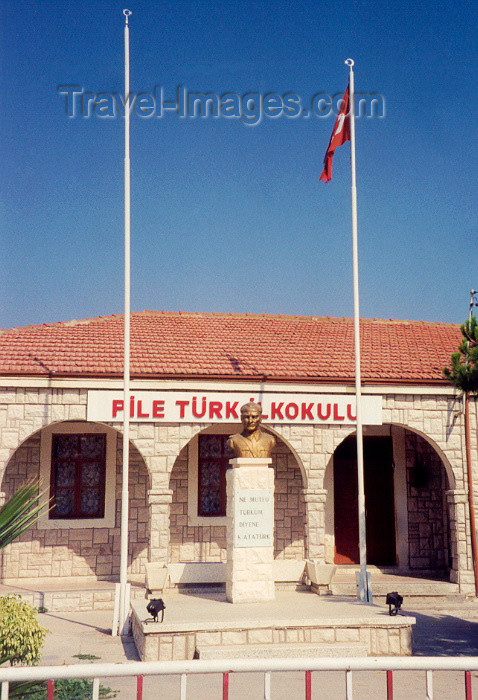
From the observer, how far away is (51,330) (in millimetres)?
14414

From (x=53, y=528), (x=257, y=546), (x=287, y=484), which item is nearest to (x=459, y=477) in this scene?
(x=287, y=484)

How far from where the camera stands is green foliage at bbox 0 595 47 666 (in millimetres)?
6469

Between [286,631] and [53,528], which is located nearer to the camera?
[286,631]

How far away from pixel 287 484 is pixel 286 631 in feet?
17.7

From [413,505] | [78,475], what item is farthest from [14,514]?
[413,505]

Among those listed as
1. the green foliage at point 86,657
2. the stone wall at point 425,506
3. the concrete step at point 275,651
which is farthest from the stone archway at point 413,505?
the green foliage at point 86,657

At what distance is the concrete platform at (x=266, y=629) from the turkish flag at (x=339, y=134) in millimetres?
7072

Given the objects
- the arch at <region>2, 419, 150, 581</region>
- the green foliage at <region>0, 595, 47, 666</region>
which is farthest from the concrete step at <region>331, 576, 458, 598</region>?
the green foliage at <region>0, 595, 47, 666</region>

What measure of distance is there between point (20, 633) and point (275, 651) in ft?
10.0

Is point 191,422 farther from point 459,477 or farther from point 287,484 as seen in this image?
point 459,477

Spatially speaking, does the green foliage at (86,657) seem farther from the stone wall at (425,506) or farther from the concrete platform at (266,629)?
the stone wall at (425,506)

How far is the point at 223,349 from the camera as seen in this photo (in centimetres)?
1400

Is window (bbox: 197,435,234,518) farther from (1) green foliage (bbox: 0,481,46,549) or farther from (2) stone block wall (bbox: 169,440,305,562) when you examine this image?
(1) green foliage (bbox: 0,481,46,549)

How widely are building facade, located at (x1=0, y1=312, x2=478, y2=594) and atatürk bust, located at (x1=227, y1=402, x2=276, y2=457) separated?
7.37 ft
